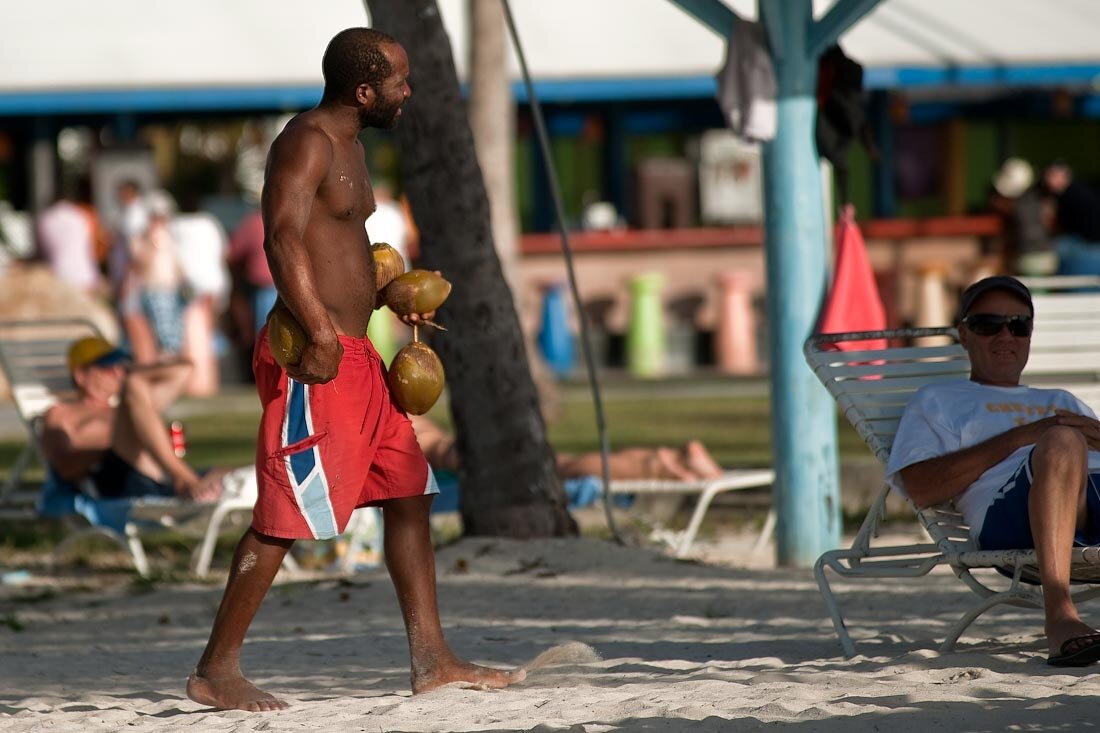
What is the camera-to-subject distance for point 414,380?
4.77m

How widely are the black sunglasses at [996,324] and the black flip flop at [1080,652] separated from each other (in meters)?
1.09

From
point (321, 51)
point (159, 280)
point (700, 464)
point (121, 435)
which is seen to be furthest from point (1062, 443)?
point (321, 51)

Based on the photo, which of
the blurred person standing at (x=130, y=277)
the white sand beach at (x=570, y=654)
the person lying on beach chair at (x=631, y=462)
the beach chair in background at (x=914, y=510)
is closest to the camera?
the white sand beach at (x=570, y=654)

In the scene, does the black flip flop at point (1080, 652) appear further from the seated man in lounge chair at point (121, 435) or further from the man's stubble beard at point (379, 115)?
the seated man in lounge chair at point (121, 435)

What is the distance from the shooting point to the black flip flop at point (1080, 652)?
4.69 m

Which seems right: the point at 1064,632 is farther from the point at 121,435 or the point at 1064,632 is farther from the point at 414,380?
the point at 121,435

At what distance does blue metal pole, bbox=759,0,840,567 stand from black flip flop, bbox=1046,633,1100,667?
2.44 metres

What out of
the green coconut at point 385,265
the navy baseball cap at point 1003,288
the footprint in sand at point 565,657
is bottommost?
the footprint in sand at point 565,657

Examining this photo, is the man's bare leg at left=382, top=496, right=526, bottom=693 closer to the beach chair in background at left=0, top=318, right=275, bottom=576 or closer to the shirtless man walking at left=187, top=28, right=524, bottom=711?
the shirtless man walking at left=187, top=28, right=524, bottom=711

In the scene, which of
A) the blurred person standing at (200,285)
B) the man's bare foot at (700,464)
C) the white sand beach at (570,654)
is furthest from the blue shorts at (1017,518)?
the blurred person standing at (200,285)

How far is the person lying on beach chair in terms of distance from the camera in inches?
328

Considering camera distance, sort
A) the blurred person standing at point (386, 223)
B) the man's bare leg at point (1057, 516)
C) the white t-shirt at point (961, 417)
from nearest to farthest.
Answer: the man's bare leg at point (1057, 516) → the white t-shirt at point (961, 417) → the blurred person standing at point (386, 223)

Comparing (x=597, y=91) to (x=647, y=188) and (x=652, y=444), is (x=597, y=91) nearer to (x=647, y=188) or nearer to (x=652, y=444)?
(x=647, y=188)

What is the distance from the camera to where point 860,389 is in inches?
233
